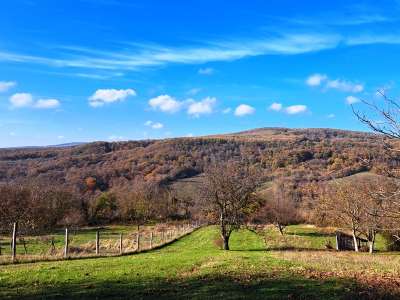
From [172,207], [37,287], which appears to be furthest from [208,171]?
[172,207]

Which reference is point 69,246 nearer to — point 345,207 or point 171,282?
point 171,282

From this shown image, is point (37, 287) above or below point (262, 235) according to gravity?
above

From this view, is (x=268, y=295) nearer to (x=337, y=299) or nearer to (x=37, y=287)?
(x=337, y=299)

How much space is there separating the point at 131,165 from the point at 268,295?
573 ft

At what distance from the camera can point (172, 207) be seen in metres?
119

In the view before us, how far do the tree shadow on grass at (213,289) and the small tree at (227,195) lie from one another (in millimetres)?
22160

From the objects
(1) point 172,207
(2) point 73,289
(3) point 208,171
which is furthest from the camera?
(1) point 172,207

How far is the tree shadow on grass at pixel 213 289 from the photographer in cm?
1328

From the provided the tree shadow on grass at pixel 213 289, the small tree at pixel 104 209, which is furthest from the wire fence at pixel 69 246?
the small tree at pixel 104 209

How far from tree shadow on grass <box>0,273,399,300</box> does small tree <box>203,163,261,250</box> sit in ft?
72.7

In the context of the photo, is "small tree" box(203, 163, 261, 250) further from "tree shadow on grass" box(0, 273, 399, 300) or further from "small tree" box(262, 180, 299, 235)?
"small tree" box(262, 180, 299, 235)

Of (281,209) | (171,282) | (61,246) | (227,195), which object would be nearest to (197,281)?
(171,282)

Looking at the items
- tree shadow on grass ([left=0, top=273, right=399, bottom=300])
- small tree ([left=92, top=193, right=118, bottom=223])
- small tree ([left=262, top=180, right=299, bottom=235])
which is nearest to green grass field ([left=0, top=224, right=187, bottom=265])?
tree shadow on grass ([left=0, top=273, right=399, bottom=300])

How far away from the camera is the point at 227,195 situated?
39.5m
